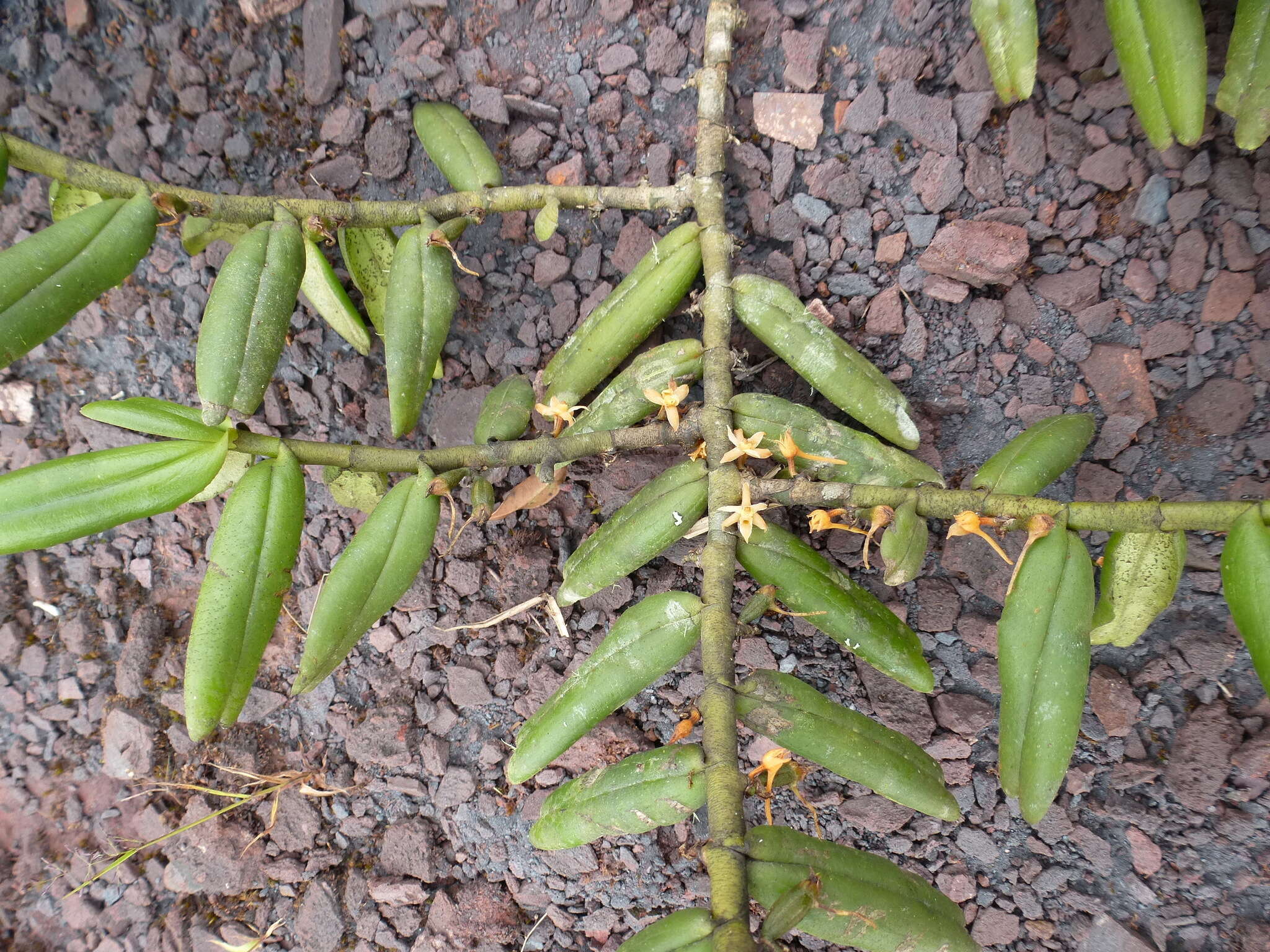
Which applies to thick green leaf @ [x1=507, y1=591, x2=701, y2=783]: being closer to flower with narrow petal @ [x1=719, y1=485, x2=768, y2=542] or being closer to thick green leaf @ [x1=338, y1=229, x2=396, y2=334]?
flower with narrow petal @ [x1=719, y1=485, x2=768, y2=542]

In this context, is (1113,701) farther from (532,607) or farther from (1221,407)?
(532,607)

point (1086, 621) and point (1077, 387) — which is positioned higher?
point (1077, 387)

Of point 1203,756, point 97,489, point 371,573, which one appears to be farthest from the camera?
point 1203,756

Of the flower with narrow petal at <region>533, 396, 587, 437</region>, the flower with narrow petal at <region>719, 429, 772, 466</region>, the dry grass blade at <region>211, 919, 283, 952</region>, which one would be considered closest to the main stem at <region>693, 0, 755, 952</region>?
the flower with narrow petal at <region>719, 429, 772, 466</region>

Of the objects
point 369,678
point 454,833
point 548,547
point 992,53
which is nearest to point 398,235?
point 548,547

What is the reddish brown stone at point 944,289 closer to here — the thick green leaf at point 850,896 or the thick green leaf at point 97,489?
the thick green leaf at point 850,896

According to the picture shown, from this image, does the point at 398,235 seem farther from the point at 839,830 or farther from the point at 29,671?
the point at 839,830

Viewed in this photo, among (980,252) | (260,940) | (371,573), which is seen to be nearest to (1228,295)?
(980,252)
